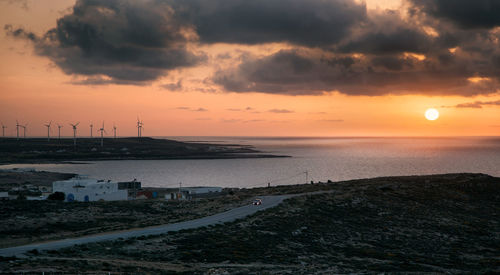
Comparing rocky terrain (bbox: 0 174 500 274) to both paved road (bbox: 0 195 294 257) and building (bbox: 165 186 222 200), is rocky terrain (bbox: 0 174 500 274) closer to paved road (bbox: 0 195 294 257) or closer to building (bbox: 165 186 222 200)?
paved road (bbox: 0 195 294 257)

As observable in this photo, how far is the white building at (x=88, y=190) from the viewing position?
95.8 meters

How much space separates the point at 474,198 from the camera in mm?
93625

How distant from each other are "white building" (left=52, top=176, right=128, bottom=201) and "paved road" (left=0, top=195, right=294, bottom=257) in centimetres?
4191

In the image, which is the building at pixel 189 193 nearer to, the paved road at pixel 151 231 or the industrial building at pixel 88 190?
the industrial building at pixel 88 190

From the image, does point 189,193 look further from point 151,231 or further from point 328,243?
point 328,243

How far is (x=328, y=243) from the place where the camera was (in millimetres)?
53344

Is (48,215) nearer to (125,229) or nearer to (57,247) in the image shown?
(125,229)

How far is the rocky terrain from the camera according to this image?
36594 millimetres

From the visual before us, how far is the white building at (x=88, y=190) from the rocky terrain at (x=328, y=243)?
46.9 metres

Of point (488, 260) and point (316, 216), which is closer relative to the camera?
point (488, 260)

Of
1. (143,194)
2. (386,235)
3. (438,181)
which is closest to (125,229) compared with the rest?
(386,235)

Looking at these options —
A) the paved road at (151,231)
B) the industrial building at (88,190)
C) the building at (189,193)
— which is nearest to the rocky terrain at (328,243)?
the paved road at (151,231)

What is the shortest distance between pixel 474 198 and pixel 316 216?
47952mm

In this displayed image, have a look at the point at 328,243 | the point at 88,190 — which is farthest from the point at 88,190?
the point at 328,243
